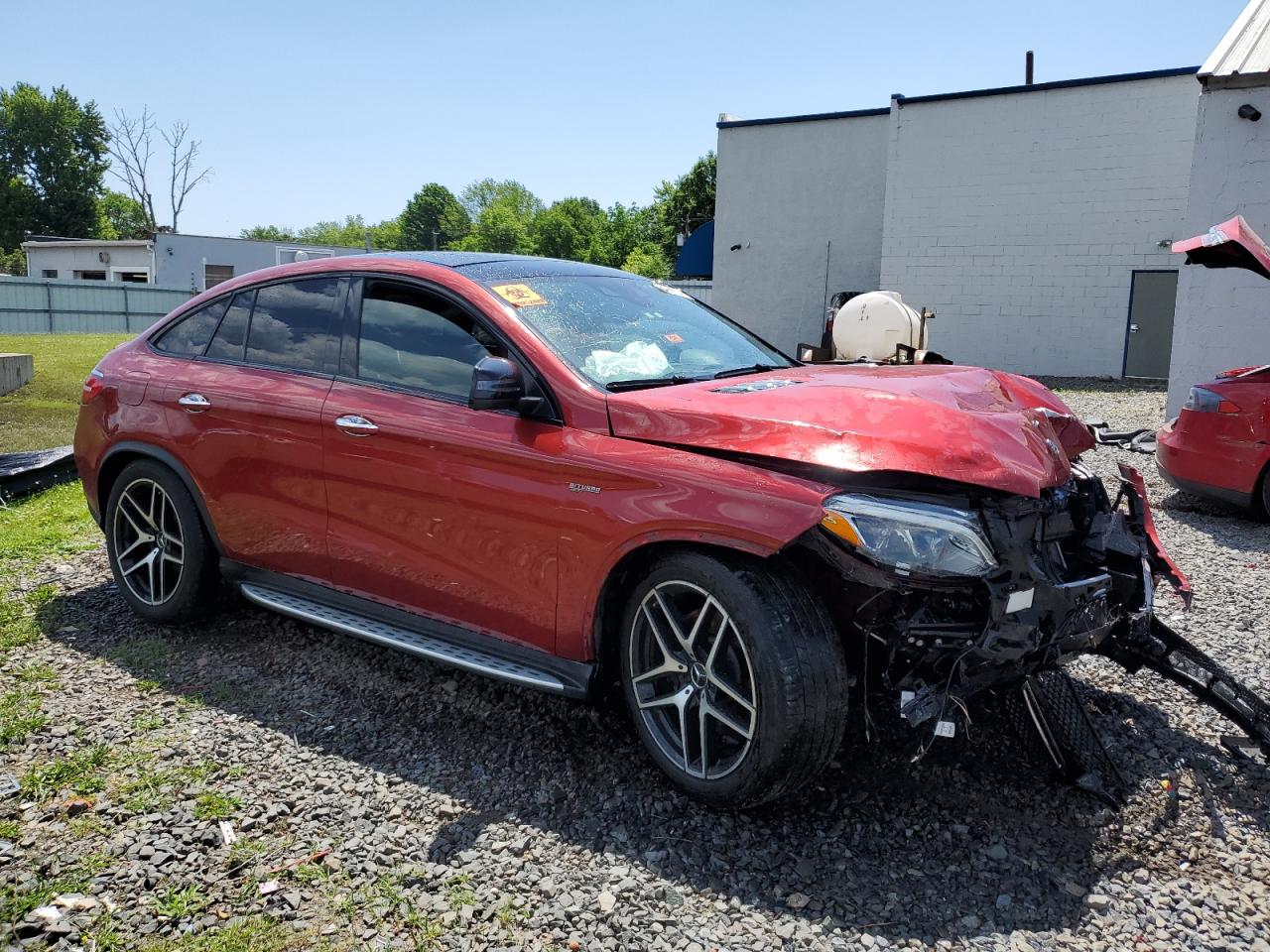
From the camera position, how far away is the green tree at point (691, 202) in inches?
2795

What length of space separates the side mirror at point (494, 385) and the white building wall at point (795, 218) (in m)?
23.2

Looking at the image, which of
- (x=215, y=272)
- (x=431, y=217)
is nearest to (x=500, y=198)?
(x=431, y=217)

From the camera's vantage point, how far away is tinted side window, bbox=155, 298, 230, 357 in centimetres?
461

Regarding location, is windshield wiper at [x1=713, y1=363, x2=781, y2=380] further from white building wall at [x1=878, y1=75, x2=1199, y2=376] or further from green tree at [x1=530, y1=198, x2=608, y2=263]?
green tree at [x1=530, y1=198, x2=608, y2=263]

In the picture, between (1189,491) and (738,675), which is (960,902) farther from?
(1189,491)

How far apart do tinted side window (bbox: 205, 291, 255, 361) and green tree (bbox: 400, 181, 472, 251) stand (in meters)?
128

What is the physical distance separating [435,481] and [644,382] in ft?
2.78

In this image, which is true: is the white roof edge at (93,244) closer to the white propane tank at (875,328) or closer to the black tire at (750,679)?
the white propane tank at (875,328)

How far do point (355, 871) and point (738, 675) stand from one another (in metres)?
1.25

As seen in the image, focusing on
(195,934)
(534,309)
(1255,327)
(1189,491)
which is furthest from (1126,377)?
(195,934)

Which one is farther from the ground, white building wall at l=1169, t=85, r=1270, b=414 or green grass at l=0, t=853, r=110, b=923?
white building wall at l=1169, t=85, r=1270, b=414

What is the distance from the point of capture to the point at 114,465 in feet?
15.8

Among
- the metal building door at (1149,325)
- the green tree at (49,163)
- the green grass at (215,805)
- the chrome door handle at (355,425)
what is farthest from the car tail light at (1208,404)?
the green tree at (49,163)

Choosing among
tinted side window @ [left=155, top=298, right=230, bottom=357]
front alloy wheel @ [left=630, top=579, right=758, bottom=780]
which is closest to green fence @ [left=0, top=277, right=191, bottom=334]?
tinted side window @ [left=155, top=298, right=230, bottom=357]
